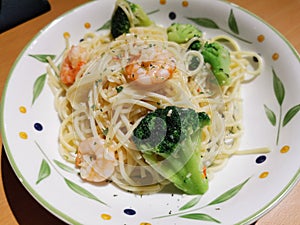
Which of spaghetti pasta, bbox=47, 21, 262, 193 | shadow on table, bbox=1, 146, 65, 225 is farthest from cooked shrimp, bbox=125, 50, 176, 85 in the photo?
shadow on table, bbox=1, 146, 65, 225

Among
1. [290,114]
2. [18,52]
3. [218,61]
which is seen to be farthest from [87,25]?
[290,114]

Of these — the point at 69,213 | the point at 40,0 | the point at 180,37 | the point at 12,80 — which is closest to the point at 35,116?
the point at 12,80

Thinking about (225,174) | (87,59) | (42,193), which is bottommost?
(225,174)

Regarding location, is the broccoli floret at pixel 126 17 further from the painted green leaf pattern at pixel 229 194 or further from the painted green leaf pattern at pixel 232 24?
the painted green leaf pattern at pixel 229 194

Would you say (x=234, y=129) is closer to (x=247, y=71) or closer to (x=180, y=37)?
(x=247, y=71)

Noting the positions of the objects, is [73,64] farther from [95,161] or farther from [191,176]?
[191,176]

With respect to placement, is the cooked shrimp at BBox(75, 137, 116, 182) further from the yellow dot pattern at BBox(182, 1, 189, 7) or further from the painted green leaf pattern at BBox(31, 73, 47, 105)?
the yellow dot pattern at BBox(182, 1, 189, 7)

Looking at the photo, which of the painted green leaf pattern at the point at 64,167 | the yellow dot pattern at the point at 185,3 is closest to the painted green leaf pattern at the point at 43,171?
the painted green leaf pattern at the point at 64,167
